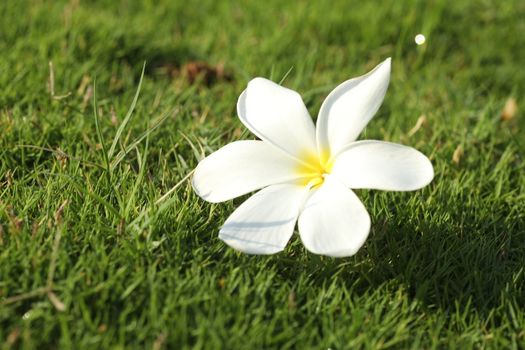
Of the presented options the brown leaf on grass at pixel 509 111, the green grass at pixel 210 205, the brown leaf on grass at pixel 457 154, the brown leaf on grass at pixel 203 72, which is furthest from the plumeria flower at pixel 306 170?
the brown leaf on grass at pixel 509 111

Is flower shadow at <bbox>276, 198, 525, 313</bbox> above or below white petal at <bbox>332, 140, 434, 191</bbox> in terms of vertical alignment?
below

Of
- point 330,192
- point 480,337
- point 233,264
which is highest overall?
point 330,192

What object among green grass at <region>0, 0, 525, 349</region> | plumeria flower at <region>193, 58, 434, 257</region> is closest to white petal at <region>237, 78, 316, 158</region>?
plumeria flower at <region>193, 58, 434, 257</region>

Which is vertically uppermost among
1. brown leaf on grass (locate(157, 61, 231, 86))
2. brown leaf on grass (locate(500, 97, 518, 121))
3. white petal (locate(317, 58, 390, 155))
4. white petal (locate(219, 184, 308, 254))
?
white petal (locate(317, 58, 390, 155))

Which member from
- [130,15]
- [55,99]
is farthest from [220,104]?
[130,15]

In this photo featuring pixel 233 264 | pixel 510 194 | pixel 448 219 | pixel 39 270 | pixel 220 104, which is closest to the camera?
pixel 39 270

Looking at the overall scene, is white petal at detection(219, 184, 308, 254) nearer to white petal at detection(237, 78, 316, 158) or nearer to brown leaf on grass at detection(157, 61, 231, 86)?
white petal at detection(237, 78, 316, 158)

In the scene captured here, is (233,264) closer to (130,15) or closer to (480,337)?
(480,337)
